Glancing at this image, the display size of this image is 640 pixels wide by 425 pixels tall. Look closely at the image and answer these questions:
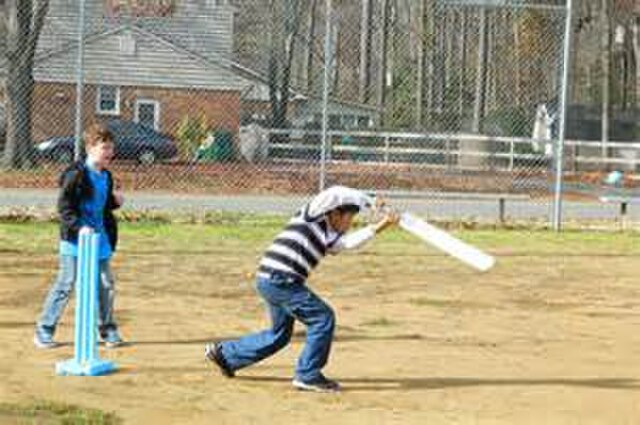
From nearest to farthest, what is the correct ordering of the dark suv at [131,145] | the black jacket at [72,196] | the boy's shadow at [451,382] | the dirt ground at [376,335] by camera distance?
the dirt ground at [376,335], the boy's shadow at [451,382], the black jacket at [72,196], the dark suv at [131,145]

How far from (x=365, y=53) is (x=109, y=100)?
459 cm

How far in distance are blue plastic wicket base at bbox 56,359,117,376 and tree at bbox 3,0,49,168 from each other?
1333 centimetres

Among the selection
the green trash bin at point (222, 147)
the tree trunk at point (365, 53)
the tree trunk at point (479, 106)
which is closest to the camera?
the tree trunk at point (479, 106)

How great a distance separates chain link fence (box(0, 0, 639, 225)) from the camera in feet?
74.5

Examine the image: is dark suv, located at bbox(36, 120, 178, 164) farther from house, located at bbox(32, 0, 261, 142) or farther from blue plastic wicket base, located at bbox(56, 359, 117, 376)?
blue plastic wicket base, located at bbox(56, 359, 117, 376)

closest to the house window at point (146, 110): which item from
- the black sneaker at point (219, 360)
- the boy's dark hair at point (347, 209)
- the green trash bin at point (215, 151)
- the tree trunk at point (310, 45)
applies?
the green trash bin at point (215, 151)

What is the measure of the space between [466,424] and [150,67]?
16997 millimetres

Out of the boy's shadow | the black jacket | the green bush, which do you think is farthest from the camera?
the green bush

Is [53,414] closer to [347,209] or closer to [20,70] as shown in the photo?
[347,209]

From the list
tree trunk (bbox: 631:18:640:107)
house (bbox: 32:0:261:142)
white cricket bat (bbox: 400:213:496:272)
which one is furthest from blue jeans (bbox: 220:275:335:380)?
tree trunk (bbox: 631:18:640:107)

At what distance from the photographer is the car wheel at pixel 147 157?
2382cm

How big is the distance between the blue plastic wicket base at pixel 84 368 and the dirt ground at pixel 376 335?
3.3 inches

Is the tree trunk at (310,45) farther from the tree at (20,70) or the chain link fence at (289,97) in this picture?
the tree at (20,70)

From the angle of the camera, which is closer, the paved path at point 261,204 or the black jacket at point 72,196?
the black jacket at point 72,196
